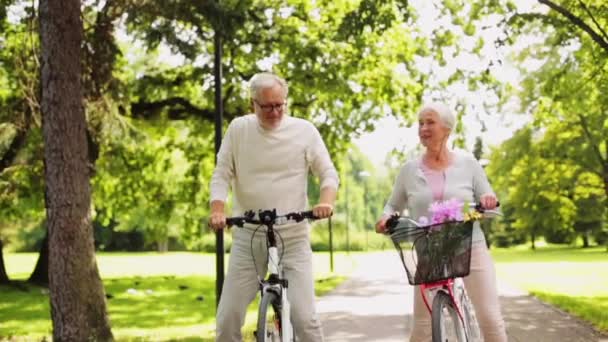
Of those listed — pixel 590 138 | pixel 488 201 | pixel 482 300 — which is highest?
pixel 590 138

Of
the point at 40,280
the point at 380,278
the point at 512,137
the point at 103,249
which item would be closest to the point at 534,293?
the point at 380,278

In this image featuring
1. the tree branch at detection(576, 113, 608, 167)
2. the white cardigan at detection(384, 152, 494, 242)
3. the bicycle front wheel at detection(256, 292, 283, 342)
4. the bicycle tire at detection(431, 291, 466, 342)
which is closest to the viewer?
the bicycle front wheel at detection(256, 292, 283, 342)

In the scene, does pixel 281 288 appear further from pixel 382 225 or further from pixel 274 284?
pixel 382 225

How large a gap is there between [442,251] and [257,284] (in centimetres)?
104

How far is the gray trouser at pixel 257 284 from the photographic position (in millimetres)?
4621

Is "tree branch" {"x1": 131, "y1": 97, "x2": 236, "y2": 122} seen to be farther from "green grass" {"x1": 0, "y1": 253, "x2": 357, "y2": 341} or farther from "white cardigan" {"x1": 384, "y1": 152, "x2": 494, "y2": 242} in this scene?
"white cardigan" {"x1": 384, "y1": 152, "x2": 494, "y2": 242}

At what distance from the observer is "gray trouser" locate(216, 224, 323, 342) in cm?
462

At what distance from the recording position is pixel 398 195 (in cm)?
515

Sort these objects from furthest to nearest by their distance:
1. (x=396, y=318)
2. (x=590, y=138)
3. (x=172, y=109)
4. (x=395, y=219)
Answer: (x=590, y=138) < (x=172, y=109) < (x=396, y=318) < (x=395, y=219)

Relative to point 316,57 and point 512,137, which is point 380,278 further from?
point 512,137

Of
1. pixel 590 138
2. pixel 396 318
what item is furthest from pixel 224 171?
pixel 590 138

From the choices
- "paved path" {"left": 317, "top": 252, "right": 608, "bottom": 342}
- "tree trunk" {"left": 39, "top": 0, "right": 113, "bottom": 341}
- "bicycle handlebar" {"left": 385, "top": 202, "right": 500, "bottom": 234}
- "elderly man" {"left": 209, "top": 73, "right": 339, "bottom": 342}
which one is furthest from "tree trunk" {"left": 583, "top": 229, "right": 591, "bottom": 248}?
"elderly man" {"left": 209, "top": 73, "right": 339, "bottom": 342}

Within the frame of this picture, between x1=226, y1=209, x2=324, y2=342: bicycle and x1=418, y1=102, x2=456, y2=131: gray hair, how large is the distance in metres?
1.03

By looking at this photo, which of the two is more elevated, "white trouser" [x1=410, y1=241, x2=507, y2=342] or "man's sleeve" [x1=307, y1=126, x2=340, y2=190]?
"man's sleeve" [x1=307, y1=126, x2=340, y2=190]
